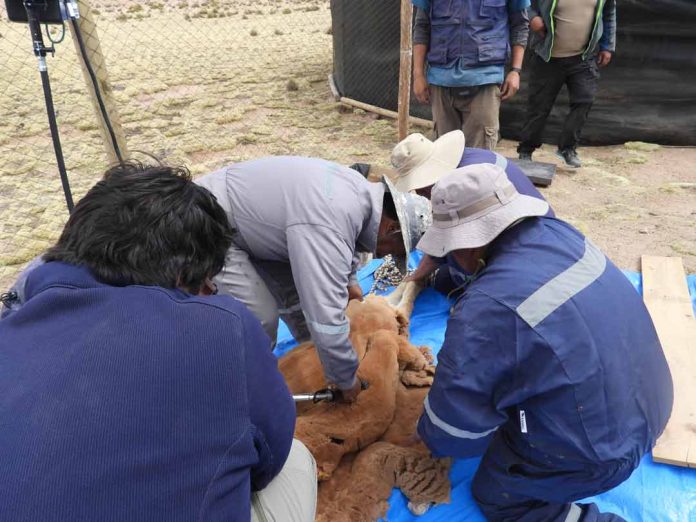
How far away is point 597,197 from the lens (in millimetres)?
4422

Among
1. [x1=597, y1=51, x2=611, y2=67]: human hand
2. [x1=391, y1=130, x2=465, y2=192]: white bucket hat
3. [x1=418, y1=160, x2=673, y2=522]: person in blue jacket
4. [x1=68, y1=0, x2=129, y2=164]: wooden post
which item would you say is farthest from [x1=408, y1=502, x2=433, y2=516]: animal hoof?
[x1=597, y1=51, x2=611, y2=67]: human hand

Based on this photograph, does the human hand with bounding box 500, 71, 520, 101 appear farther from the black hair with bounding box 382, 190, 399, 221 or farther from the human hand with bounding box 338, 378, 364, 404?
the human hand with bounding box 338, 378, 364, 404

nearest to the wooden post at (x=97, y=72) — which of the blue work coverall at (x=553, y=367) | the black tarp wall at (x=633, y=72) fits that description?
the blue work coverall at (x=553, y=367)

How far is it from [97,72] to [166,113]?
4.80 m

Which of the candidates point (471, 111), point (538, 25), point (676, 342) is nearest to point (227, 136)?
point (471, 111)

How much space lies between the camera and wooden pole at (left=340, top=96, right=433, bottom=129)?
19.3 feet

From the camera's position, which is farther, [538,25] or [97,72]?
[538,25]

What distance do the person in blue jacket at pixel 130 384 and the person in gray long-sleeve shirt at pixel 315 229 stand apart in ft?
2.10

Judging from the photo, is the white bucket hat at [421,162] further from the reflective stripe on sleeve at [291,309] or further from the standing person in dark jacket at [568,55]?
the standing person in dark jacket at [568,55]

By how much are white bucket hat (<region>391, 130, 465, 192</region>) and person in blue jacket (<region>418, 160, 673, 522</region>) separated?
85cm

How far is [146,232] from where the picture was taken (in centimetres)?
109

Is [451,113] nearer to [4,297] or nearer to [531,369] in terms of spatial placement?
[531,369]

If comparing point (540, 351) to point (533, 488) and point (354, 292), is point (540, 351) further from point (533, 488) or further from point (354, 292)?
point (354, 292)

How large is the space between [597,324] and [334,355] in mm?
873
